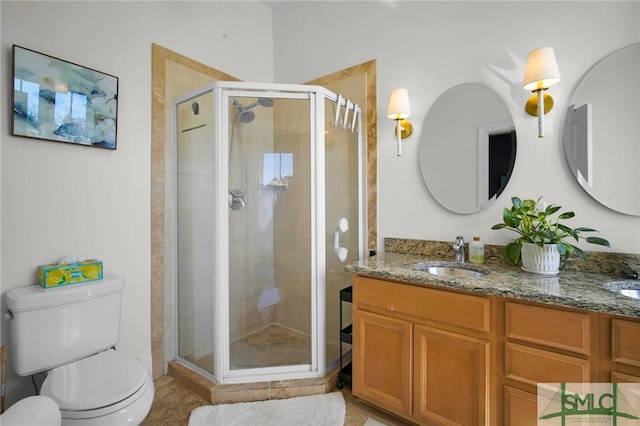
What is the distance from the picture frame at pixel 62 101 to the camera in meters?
1.53

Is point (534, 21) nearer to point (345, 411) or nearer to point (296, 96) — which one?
point (296, 96)

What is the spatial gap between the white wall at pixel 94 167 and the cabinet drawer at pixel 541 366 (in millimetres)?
2156

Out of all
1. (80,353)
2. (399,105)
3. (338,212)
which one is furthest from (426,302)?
(80,353)

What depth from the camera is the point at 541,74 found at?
1515mm

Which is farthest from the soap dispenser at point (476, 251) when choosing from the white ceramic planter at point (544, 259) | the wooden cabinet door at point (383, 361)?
the wooden cabinet door at point (383, 361)

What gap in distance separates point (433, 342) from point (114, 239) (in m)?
1.97

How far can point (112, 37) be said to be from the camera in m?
1.89

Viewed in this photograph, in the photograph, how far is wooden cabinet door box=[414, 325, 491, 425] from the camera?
138 centimetres

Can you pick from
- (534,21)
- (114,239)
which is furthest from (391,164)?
(114,239)

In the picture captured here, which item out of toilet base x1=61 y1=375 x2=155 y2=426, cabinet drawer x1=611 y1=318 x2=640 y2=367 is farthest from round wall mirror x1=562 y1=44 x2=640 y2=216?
toilet base x1=61 y1=375 x2=155 y2=426

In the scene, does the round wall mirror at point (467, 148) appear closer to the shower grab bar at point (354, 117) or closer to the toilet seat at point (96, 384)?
the shower grab bar at point (354, 117)

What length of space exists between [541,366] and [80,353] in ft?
7.13

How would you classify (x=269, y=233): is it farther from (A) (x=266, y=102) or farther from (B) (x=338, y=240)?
(A) (x=266, y=102)

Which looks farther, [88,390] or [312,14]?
[312,14]
